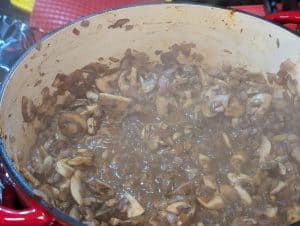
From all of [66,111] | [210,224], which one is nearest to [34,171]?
[66,111]

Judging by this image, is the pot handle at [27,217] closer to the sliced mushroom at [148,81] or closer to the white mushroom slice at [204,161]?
the white mushroom slice at [204,161]

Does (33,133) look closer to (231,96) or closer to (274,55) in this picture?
(231,96)

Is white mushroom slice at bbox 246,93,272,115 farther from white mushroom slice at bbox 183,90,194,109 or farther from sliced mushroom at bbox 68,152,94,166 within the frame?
sliced mushroom at bbox 68,152,94,166

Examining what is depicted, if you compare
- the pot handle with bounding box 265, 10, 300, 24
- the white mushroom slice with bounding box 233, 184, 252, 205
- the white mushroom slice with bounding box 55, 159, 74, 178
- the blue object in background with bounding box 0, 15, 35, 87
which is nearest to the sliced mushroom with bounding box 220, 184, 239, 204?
the white mushroom slice with bounding box 233, 184, 252, 205

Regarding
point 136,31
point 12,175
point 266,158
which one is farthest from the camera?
point 136,31

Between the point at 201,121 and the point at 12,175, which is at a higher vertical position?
the point at 12,175

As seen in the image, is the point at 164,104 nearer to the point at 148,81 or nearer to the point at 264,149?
the point at 148,81

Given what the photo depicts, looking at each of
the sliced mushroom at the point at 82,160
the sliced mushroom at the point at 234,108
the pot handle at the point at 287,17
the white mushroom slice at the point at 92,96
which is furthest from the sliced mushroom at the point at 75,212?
the pot handle at the point at 287,17

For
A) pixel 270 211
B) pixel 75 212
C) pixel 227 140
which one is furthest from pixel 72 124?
pixel 270 211
